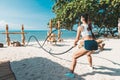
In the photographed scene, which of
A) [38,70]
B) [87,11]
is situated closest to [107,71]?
[38,70]

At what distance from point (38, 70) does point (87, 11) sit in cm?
2164

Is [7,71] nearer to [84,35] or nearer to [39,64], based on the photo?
[39,64]

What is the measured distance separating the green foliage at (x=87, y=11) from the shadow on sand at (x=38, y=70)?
19467 millimetres

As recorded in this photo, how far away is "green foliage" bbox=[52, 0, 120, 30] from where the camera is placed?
1152 inches

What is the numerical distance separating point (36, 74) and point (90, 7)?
22469 mm

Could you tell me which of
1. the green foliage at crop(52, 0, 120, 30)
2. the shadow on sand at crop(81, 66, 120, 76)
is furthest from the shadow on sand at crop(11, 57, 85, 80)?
the green foliage at crop(52, 0, 120, 30)

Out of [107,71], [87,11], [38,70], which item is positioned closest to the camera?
[38,70]

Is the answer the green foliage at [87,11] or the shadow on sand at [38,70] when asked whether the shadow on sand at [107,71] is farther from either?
the green foliage at [87,11]

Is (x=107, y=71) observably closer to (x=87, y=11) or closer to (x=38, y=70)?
(x=38, y=70)

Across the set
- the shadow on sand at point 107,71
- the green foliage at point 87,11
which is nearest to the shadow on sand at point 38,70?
the shadow on sand at point 107,71

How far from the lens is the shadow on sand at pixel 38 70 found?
7.70 m

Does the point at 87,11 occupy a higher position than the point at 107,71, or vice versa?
the point at 87,11

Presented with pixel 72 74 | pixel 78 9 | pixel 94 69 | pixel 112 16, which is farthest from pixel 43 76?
pixel 112 16

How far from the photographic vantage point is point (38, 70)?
8.52m
